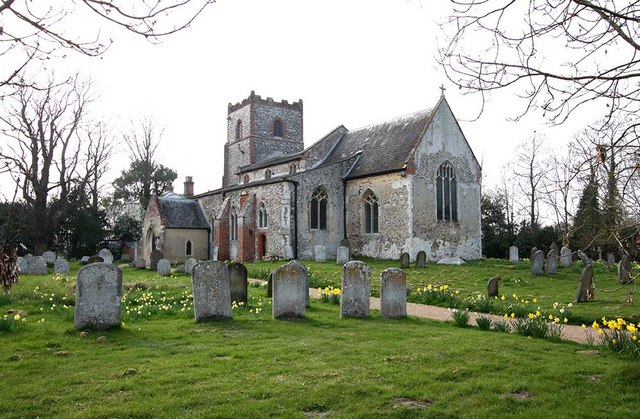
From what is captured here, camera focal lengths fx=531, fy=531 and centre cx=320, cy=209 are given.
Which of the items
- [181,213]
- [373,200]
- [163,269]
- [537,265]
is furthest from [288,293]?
[181,213]

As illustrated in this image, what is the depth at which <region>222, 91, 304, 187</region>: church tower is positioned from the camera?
46156 mm

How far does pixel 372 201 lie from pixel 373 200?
0.11 m

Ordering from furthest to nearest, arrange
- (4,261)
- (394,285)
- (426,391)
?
(394,285) < (426,391) < (4,261)

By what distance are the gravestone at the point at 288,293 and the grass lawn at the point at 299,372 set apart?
0.42m

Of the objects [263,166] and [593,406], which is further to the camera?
[263,166]

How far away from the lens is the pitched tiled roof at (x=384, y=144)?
97.6 feet

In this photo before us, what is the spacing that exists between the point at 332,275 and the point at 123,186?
36.8 m

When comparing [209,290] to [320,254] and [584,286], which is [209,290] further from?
[320,254]

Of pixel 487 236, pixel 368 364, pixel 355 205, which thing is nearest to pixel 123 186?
pixel 355 205

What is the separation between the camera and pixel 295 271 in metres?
10.8

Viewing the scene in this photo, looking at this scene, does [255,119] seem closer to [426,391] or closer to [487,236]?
[487,236]

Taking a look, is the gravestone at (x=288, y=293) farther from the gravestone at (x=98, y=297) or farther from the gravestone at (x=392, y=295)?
the gravestone at (x=98, y=297)

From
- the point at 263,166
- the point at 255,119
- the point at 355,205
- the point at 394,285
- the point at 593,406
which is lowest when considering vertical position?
the point at 593,406

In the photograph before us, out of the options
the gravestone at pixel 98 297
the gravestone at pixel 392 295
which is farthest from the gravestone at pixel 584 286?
the gravestone at pixel 98 297
